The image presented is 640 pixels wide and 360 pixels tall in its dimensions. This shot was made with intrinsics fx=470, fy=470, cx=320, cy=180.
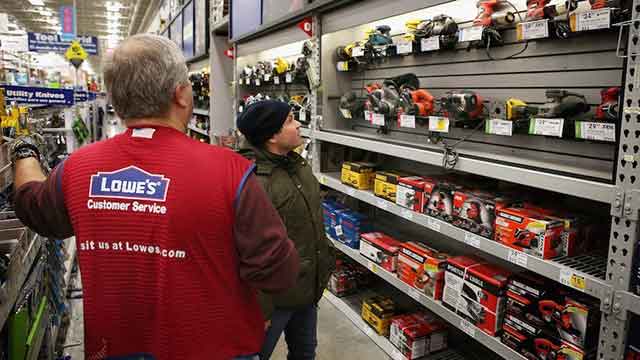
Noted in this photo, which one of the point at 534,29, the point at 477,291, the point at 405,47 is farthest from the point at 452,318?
the point at 405,47

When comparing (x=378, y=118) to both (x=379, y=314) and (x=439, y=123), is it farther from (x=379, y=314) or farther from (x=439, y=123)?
(x=379, y=314)

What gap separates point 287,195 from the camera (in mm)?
1971

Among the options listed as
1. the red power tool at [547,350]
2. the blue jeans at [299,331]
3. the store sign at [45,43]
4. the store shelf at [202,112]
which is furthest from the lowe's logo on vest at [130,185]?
the store sign at [45,43]

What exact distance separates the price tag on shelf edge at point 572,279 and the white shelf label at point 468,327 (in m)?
0.59

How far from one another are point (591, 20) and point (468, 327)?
138cm

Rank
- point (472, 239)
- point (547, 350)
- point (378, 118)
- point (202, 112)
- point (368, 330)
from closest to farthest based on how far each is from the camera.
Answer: point (547, 350)
point (472, 239)
point (378, 118)
point (368, 330)
point (202, 112)

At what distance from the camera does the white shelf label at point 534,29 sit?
184 cm

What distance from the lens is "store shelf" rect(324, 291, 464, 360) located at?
2770mm

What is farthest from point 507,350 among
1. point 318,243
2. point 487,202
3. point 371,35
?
point 371,35

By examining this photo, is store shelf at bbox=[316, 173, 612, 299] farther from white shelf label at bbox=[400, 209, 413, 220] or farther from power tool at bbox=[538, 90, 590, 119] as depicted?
power tool at bbox=[538, 90, 590, 119]

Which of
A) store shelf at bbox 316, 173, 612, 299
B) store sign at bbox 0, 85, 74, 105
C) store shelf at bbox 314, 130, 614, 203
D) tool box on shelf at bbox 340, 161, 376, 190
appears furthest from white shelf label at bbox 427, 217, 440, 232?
store sign at bbox 0, 85, 74, 105

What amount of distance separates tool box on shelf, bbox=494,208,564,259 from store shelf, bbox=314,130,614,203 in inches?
6.1

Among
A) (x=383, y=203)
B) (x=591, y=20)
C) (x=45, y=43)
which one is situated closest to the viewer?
(x=591, y=20)

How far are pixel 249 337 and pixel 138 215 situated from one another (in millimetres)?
449
